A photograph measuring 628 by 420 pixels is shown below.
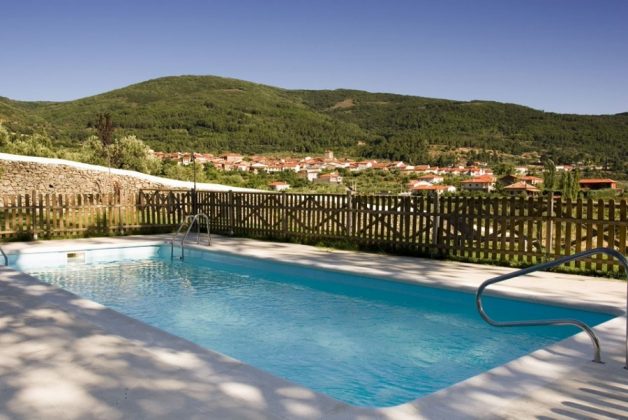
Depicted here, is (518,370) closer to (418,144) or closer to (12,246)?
(12,246)

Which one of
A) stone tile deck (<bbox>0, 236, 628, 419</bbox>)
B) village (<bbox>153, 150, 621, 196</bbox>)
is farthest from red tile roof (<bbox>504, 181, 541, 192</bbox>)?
stone tile deck (<bbox>0, 236, 628, 419</bbox>)

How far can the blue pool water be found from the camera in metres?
4.84

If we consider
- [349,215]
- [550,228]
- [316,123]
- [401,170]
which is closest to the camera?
[550,228]

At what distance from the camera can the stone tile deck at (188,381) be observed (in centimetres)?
321

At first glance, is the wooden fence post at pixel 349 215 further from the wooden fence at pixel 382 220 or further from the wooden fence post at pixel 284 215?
the wooden fence post at pixel 284 215

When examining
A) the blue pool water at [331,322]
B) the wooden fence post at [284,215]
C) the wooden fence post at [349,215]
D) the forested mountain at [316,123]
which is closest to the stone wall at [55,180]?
the wooden fence post at [284,215]

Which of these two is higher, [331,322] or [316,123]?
[316,123]

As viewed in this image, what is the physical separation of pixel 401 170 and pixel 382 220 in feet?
200

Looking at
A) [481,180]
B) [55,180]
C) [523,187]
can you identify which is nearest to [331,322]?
[55,180]

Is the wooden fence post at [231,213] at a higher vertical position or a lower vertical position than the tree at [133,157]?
lower

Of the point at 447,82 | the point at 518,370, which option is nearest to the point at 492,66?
the point at 447,82

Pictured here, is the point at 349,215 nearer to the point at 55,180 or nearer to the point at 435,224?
the point at 435,224

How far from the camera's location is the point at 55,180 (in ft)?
65.4

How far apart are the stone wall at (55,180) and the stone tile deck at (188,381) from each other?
1467cm
